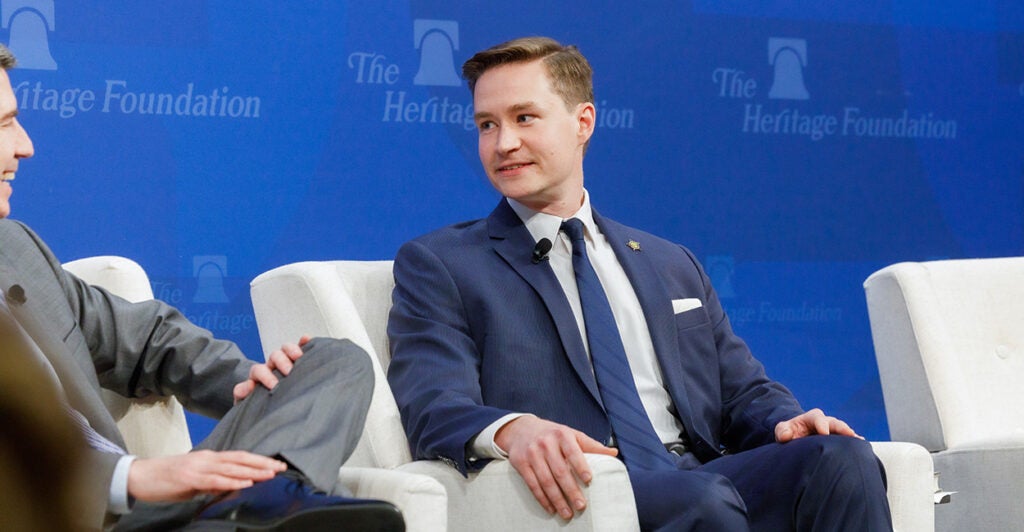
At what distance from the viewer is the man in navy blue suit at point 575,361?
7.18ft

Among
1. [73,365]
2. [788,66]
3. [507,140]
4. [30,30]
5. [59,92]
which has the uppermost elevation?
[788,66]

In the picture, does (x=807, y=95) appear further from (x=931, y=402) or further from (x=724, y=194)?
(x=931, y=402)

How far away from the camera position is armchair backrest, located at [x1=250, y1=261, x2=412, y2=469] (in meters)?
2.44

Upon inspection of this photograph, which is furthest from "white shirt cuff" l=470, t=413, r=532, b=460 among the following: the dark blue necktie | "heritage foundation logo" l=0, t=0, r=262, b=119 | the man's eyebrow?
"heritage foundation logo" l=0, t=0, r=262, b=119

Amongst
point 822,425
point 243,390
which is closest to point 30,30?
point 243,390

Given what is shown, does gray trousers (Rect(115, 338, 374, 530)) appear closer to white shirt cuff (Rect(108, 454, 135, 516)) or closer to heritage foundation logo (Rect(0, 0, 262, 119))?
white shirt cuff (Rect(108, 454, 135, 516))

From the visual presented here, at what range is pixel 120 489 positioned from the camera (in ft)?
5.43

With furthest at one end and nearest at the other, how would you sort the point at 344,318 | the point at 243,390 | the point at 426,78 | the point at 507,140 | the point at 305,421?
1. the point at 426,78
2. the point at 507,140
3. the point at 344,318
4. the point at 243,390
5. the point at 305,421

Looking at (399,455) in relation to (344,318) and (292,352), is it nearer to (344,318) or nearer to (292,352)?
(344,318)

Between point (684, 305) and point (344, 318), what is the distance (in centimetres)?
75

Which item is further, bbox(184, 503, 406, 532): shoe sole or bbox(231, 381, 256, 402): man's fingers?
bbox(231, 381, 256, 402): man's fingers

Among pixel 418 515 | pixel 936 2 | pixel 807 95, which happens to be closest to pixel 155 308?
pixel 418 515

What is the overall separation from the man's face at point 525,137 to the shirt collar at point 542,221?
0.07 ft

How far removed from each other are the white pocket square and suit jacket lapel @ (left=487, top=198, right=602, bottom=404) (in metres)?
0.29
